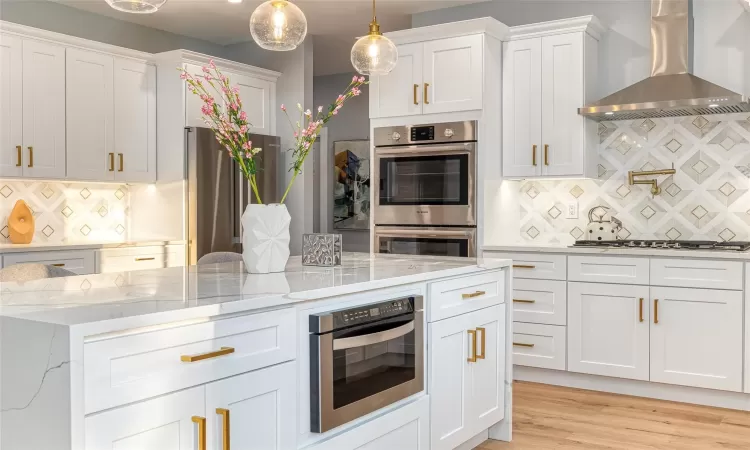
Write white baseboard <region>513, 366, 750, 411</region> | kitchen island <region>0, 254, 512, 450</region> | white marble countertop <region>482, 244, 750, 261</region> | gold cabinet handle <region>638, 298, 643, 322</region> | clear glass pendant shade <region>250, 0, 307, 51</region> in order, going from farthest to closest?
gold cabinet handle <region>638, 298, 643, 322</region>
white baseboard <region>513, 366, 750, 411</region>
white marble countertop <region>482, 244, 750, 261</region>
clear glass pendant shade <region>250, 0, 307, 51</region>
kitchen island <region>0, 254, 512, 450</region>

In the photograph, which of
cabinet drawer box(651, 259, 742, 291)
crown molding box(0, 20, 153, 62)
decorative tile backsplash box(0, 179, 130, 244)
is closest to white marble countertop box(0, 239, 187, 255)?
decorative tile backsplash box(0, 179, 130, 244)

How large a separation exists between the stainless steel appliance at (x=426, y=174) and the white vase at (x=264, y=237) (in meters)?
2.35

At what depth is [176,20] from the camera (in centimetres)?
576

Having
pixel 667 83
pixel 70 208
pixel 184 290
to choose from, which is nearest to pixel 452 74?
pixel 667 83

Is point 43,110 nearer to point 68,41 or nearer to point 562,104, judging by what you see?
point 68,41

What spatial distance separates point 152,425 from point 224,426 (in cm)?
22

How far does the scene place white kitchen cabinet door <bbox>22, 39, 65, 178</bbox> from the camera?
4.71m

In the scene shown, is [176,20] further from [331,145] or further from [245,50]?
[331,145]

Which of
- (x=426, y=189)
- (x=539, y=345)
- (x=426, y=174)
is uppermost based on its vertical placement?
(x=426, y=174)

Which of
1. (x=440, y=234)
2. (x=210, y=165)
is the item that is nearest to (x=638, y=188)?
(x=440, y=234)

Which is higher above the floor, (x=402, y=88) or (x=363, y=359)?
(x=402, y=88)

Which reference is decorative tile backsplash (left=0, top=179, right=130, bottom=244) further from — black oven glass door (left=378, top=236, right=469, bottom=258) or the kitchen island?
the kitchen island

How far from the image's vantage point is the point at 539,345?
179 inches

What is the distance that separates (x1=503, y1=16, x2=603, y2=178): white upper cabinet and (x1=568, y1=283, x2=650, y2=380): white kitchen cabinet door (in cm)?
82
